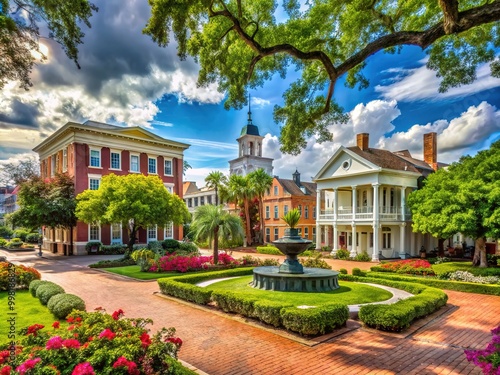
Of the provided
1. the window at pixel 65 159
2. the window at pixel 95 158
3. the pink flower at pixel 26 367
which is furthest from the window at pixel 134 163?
the pink flower at pixel 26 367

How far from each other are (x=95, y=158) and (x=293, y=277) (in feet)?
92.9

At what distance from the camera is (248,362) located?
6.88 meters

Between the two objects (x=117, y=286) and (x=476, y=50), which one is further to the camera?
(x=117, y=286)

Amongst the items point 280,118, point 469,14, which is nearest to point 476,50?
point 469,14

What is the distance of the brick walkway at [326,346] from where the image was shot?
6.63 meters

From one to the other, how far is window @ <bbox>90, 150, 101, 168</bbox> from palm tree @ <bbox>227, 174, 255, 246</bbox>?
16.5m

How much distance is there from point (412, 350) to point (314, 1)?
10464 mm

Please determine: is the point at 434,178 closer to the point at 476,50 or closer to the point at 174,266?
the point at 476,50

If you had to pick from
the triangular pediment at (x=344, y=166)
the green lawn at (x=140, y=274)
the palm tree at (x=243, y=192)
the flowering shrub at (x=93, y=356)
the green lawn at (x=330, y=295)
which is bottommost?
the green lawn at (x=140, y=274)

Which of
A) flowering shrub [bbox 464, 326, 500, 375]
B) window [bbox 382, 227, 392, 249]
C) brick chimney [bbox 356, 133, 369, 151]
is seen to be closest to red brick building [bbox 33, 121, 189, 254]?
brick chimney [bbox 356, 133, 369, 151]

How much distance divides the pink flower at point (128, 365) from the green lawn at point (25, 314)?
5283mm

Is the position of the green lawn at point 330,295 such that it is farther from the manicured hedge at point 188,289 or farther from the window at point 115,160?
the window at point 115,160

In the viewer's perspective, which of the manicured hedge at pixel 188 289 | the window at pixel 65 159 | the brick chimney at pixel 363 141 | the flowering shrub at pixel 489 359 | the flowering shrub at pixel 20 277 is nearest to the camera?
the flowering shrub at pixel 489 359

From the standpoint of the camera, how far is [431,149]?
34281 millimetres
